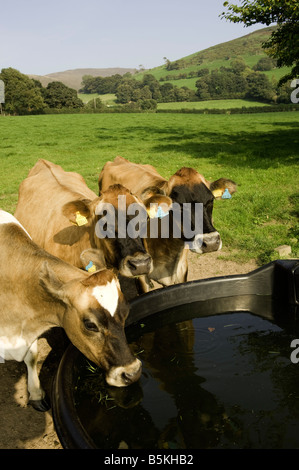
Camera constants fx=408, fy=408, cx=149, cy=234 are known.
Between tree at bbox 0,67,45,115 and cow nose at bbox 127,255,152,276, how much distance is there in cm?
6035

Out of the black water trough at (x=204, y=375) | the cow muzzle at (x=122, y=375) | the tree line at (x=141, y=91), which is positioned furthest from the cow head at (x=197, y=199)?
the tree line at (x=141, y=91)

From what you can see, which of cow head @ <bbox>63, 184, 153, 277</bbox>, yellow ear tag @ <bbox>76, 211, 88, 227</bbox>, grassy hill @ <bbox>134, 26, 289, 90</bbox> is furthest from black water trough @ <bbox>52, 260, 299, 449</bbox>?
grassy hill @ <bbox>134, 26, 289, 90</bbox>

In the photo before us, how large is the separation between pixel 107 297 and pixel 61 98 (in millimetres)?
66516

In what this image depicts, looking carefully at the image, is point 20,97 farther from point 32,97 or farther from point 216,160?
point 216,160

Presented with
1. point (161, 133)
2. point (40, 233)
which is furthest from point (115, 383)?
point (161, 133)

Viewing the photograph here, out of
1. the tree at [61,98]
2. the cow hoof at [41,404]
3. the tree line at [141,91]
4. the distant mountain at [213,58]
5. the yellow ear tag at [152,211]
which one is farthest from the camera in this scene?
the distant mountain at [213,58]

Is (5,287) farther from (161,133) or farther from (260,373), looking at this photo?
(161,133)

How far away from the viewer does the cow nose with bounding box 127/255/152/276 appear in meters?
3.69

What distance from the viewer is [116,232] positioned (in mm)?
3857

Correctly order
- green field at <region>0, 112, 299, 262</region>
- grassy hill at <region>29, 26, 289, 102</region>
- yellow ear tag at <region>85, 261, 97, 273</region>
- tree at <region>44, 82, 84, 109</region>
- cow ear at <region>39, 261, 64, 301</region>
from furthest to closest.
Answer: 1. grassy hill at <region>29, 26, 289, 102</region>
2. tree at <region>44, 82, 84, 109</region>
3. green field at <region>0, 112, 299, 262</region>
4. yellow ear tag at <region>85, 261, 97, 273</region>
5. cow ear at <region>39, 261, 64, 301</region>

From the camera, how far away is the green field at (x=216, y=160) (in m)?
8.05

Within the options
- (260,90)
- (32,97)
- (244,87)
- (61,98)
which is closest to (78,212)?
(32,97)

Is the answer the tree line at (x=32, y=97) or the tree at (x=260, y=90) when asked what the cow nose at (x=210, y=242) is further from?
the tree at (x=260, y=90)

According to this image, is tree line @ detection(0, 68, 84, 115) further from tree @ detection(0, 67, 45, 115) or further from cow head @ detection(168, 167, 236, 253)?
cow head @ detection(168, 167, 236, 253)
